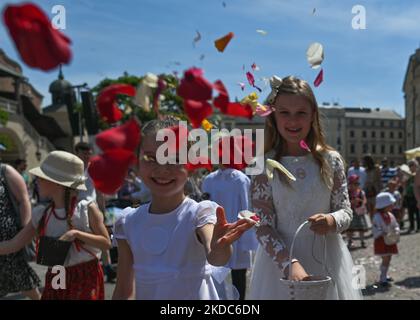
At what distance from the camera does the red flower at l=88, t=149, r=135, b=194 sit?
1.33 meters

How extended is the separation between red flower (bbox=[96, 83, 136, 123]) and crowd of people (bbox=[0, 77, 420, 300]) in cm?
49

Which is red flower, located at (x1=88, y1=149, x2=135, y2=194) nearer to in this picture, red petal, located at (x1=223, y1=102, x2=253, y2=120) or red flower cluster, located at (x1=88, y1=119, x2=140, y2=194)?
red flower cluster, located at (x1=88, y1=119, x2=140, y2=194)

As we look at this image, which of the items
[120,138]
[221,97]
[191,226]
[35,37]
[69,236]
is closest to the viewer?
[35,37]

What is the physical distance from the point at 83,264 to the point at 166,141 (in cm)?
209

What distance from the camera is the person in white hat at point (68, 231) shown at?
337 cm

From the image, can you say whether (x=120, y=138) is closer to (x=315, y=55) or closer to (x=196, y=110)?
(x=196, y=110)

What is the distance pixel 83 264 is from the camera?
3496mm

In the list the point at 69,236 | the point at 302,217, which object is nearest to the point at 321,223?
the point at 302,217

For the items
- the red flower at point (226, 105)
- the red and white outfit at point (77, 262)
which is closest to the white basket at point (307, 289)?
the red flower at point (226, 105)

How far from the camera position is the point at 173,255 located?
2.05 metres

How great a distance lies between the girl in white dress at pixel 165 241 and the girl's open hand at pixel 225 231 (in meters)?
0.09

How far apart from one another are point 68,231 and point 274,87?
5.83 feet

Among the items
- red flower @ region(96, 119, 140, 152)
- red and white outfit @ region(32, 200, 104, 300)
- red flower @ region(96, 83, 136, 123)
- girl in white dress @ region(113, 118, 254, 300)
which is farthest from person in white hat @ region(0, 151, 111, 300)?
red flower @ region(96, 119, 140, 152)
